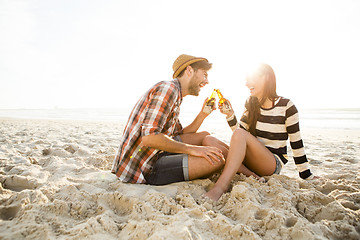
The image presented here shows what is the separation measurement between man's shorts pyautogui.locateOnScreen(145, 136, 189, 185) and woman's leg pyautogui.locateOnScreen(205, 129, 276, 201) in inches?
15.0

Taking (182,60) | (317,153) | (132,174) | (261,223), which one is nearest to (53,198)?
(132,174)

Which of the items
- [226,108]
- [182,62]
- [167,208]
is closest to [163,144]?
[167,208]

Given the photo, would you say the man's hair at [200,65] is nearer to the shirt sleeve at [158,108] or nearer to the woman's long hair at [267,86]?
the shirt sleeve at [158,108]

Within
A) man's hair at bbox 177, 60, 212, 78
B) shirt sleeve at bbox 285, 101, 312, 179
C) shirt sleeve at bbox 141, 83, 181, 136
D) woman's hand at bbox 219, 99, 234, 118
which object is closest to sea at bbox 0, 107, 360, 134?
woman's hand at bbox 219, 99, 234, 118

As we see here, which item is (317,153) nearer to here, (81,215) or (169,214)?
(169,214)

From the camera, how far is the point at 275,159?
2.54 m

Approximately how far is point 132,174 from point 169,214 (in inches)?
28.7

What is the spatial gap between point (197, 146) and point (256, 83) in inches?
46.7

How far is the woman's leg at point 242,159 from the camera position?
2.16m

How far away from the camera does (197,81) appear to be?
8.31 ft

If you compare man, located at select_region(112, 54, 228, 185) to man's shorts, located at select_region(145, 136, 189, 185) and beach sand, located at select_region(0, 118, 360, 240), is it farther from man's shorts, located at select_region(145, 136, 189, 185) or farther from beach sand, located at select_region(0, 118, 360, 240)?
beach sand, located at select_region(0, 118, 360, 240)

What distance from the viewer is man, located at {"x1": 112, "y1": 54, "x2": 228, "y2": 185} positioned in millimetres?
2074

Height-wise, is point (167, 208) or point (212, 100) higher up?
point (212, 100)

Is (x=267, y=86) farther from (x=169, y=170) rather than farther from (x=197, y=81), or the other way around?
(x=169, y=170)
